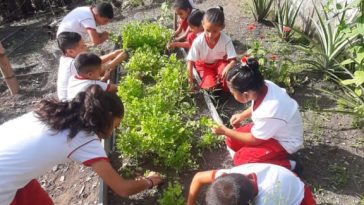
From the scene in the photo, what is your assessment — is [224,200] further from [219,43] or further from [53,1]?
[53,1]

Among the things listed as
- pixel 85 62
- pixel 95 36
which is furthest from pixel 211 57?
pixel 95 36

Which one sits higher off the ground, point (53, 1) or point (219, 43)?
point (219, 43)

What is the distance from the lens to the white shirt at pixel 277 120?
2893 millimetres

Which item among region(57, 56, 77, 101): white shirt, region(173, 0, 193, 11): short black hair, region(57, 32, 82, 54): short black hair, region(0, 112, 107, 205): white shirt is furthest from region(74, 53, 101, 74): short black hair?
region(173, 0, 193, 11): short black hair

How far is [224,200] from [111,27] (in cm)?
509

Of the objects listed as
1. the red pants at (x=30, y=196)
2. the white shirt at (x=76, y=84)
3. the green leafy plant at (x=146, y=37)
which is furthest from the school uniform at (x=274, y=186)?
the green leafy plant at (x=146, y=37)

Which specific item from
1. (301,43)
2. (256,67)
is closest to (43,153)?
(256,67)

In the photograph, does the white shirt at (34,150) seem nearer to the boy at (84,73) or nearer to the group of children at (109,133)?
the group of children at (109,133)

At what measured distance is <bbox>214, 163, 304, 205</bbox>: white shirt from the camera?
234 cm

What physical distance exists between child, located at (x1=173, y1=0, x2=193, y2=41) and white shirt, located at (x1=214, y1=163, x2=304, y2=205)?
3060mm

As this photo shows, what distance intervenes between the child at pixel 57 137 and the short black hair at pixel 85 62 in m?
1.31

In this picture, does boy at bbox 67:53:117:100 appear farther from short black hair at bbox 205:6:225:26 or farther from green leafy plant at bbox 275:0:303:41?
green leafy plant at bbox 275:0:303:41

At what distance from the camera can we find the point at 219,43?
14.1 feet

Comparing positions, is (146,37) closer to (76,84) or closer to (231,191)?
(76,84)
